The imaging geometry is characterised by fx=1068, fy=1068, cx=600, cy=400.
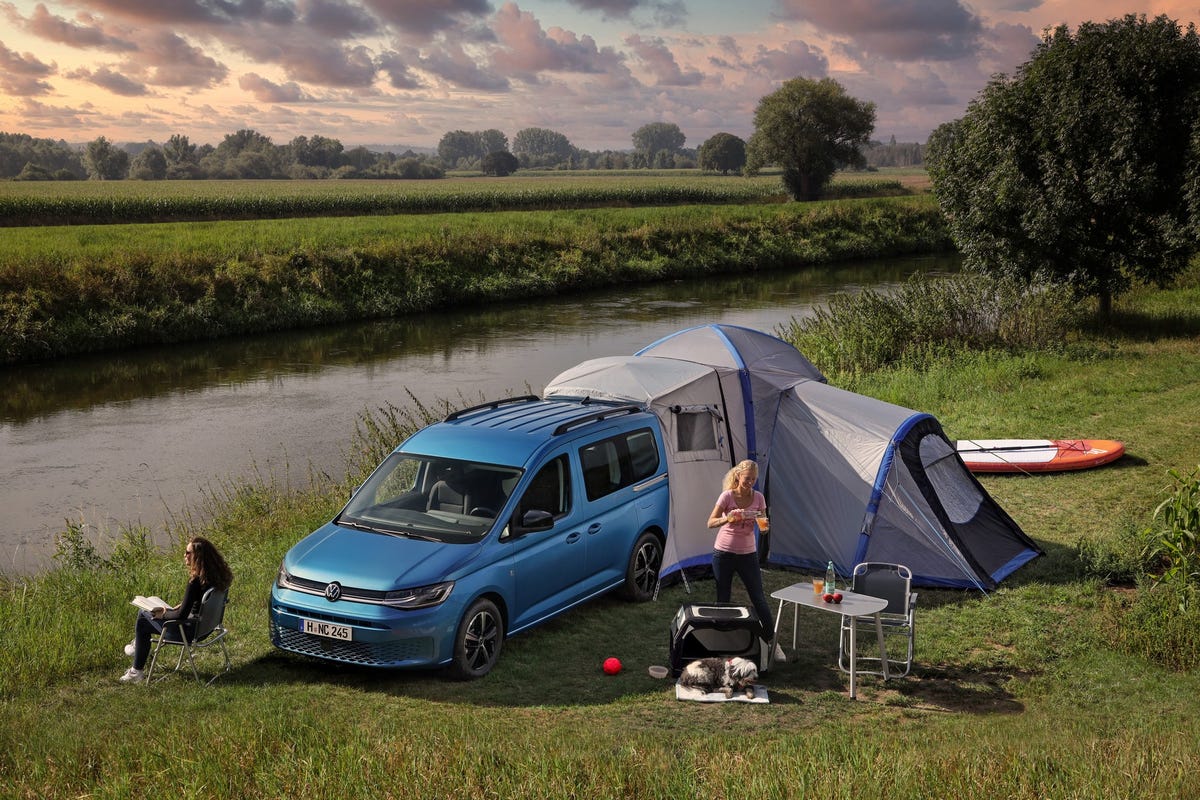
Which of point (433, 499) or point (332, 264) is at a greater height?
point (332, 264)

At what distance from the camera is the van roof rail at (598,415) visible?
1050cm

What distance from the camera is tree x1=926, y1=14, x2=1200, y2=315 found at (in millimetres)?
25500

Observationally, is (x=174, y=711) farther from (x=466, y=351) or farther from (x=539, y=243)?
(x=539, y=243)

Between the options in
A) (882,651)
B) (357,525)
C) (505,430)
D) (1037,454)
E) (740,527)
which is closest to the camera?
(882,651)

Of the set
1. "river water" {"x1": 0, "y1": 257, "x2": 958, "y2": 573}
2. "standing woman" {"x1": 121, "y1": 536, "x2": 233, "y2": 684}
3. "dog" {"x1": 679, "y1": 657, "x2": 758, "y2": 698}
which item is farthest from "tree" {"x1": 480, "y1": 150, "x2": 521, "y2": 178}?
"dog" {"x1": 679, "y1": 657, "x2": 758, "y2": 698}

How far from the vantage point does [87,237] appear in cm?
3950

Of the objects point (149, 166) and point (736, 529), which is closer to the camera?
point (736, 529)

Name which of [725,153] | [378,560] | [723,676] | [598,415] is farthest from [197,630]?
[725,153]

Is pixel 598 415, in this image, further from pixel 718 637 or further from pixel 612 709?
pixel 612 709

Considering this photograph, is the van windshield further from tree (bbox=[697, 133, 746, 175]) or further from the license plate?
tree (bbox=[697, 133, 746, 175])

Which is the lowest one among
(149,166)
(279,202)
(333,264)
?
(333,264)

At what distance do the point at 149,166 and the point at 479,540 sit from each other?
14119cm

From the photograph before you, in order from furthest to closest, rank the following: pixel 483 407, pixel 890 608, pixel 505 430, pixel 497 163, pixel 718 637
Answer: pixel 497 163 → pixel 483 407 → pixel 505 430 → pixel 890 608 → pixel 718 637

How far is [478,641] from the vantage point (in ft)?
30.3
